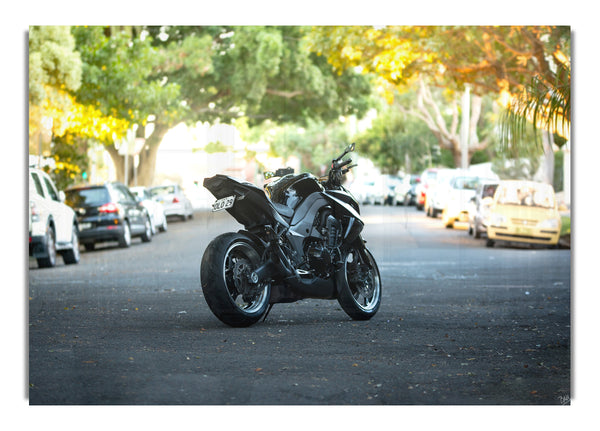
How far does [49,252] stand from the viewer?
1152cm

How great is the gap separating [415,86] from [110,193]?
12.0ft

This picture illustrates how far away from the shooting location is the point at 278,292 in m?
8.91

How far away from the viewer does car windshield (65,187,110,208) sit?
12.3 metres

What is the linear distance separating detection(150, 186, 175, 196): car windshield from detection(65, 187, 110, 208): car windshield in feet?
3.95

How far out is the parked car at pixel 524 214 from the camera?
36.7 feet

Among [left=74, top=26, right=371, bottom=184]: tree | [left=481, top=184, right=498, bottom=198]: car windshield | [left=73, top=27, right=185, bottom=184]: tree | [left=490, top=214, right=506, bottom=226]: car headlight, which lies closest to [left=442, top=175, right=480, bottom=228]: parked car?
[left=481, top=184, right=498, bottom=198]: car windshield

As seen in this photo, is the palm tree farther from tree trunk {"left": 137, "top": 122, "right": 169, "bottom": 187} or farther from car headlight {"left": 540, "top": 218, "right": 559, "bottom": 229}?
tree trunk {"left": 137, "top": 122, "right": 169, "bottom": 187}

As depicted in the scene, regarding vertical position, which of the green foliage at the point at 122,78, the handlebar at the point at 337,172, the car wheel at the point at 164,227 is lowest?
the car wheel at the point at 164,227

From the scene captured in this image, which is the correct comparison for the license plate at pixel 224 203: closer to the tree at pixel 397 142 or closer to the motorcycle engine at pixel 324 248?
the motorcycle engine at pixel 324 248

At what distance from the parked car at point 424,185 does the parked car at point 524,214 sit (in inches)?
33.3

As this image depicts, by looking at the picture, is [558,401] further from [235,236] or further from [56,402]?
[56,402]

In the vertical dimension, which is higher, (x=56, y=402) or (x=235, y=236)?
(x=235, y=236)

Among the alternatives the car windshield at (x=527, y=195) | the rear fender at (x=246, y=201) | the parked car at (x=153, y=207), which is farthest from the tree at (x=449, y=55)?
the rear fender at (x=246, y=201)
